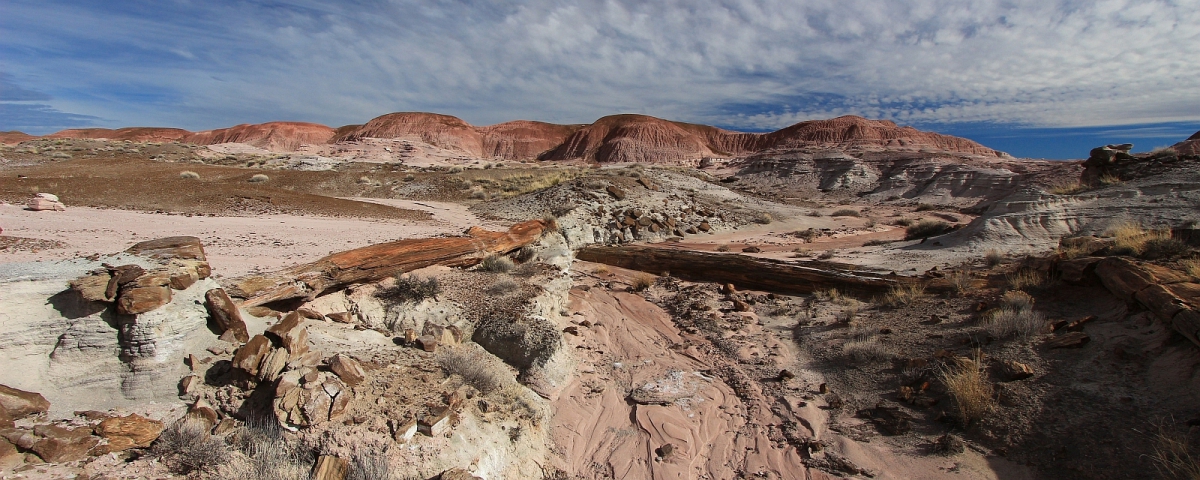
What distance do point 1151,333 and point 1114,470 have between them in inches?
82.4

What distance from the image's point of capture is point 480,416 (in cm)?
470

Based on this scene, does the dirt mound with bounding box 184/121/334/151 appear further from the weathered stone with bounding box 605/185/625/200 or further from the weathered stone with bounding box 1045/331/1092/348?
the weathered stone with bounding box 1045/331/1092/348

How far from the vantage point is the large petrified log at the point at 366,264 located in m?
5.46

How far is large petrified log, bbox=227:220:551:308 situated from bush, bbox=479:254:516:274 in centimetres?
19

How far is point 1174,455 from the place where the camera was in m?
3.34

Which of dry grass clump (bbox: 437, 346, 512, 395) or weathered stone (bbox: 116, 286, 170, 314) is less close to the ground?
weathered stone (bbox: 116, 286, 170, 314)

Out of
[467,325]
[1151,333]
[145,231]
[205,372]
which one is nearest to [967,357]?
[1151,333]

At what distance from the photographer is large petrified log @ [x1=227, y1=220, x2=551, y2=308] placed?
546 cm

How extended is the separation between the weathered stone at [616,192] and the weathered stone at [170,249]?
485 inches

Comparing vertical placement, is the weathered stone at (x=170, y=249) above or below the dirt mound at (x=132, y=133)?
below

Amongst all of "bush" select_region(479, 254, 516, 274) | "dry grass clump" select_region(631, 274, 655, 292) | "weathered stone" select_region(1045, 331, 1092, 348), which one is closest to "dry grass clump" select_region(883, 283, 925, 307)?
"weathered stone" select_region(1045, 331, 1092, 348)

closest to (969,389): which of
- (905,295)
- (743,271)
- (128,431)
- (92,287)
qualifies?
(905,295)

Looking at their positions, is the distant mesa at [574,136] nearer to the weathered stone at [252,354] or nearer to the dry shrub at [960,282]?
the dry shrub at [960,282]

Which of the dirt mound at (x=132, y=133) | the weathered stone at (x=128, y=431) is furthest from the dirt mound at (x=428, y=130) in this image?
the weathered stone at (x=128, y=431)
